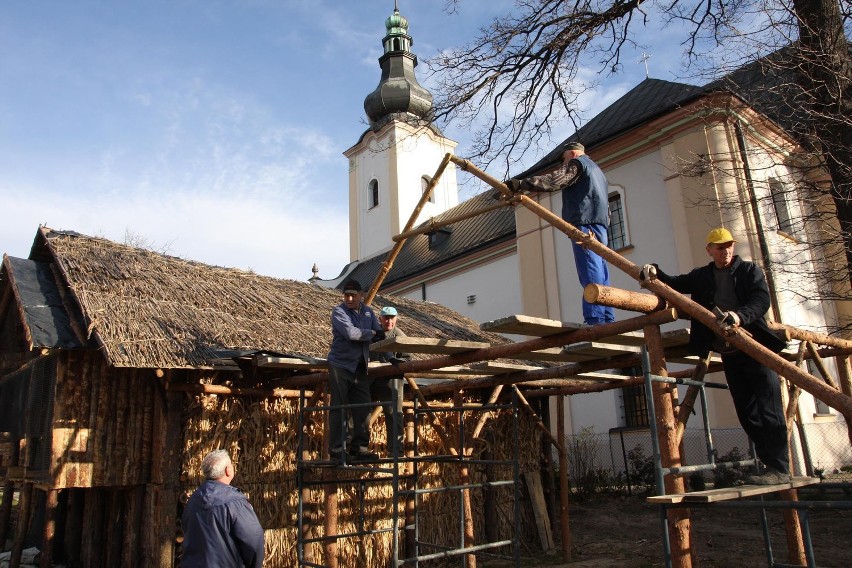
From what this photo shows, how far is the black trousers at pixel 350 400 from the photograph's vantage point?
21.8ft

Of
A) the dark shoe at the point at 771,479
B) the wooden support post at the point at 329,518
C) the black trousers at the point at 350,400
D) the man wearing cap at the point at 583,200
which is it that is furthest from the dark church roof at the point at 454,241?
the dark shoe at the point at 771,479

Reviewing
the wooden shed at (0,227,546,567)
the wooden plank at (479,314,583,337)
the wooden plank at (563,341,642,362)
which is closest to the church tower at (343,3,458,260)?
the wooden shed at (0,227,546,567)

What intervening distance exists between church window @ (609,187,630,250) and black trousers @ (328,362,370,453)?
12.8 m

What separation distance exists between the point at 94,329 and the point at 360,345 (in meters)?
2.96

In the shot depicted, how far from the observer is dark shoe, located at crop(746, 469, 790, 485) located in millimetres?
4380

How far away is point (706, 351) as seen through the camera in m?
4.76

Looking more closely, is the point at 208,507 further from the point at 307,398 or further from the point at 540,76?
the point at 540,76

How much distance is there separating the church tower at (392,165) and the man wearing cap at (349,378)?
25.8 m

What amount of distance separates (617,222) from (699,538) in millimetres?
9508

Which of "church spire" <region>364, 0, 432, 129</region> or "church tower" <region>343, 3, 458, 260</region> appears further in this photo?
"church spire" <region>364, 0, 432, 129</region>

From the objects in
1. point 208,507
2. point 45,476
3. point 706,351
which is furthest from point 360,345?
point 45,476

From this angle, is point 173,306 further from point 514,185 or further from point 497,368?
point 514,185

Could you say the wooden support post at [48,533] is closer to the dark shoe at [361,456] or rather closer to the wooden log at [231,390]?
the wooden log at [231,390]

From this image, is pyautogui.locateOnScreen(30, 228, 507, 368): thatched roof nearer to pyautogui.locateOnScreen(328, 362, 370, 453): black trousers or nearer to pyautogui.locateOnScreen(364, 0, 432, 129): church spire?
pyautogui.locateOnScreen(328, 362, 370, 453): black trousers
